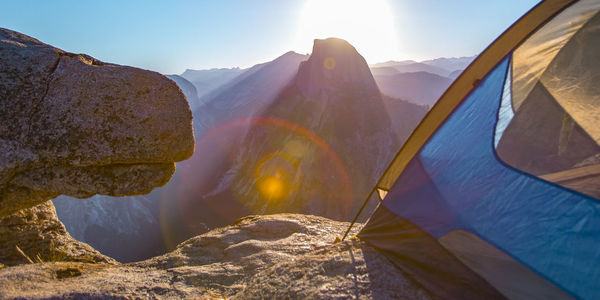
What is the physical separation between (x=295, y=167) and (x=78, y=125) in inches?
995

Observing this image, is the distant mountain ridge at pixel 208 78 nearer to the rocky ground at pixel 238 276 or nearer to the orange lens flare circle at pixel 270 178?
the orange lens flare circle at pixel 270 178

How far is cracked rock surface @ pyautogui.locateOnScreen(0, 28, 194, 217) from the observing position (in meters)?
3.48

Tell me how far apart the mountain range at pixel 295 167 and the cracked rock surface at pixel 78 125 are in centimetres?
2293

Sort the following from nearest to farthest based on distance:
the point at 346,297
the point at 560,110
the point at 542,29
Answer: the point at 346,297 < the point at 542,29 < the point at 560,110

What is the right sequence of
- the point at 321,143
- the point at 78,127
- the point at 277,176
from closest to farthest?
the point at 78,127 < the point at 277,176 < the point at 321,143

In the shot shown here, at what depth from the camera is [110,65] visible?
4.24 meters

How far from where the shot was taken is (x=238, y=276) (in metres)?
3.37

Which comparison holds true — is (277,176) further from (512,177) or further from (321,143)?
(512,177)

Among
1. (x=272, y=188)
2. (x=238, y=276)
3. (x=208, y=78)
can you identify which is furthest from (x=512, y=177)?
(x=208, y=78)

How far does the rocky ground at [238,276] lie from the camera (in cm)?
237

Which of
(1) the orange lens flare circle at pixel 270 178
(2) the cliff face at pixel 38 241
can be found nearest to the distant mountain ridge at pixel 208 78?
(1) the orange lens flare circle at pixel 270 178

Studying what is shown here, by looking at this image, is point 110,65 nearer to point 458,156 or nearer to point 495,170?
point 458,156

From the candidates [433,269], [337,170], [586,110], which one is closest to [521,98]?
[586,110]

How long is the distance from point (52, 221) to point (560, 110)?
10056 millimetres
